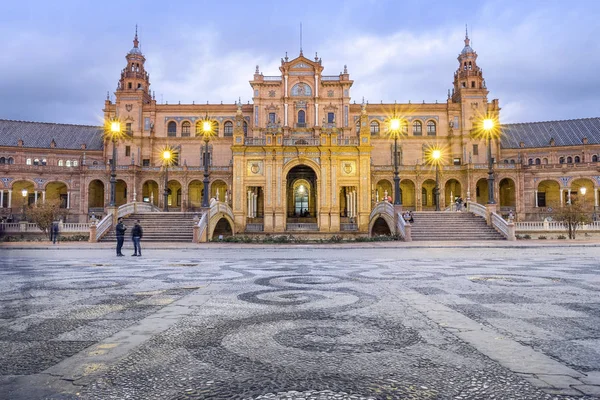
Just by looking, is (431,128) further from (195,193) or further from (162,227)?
(162,227)

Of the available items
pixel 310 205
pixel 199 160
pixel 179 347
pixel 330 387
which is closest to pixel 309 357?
pixel 330 387

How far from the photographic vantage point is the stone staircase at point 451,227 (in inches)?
1141

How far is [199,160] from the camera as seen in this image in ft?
205

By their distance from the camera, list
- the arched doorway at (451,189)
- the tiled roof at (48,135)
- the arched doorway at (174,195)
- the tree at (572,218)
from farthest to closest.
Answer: the tiled roof at (48,135), the arched doorway at (174,195), the arched doorway at (451,189), the tree at (572,218)

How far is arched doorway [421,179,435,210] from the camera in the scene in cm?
5976

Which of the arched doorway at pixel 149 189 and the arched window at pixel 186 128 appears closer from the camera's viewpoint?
the arched doorway at pixel 149 189

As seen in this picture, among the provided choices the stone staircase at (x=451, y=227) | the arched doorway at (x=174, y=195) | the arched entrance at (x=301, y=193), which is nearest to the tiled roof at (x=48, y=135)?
the arched doorway at (x=174, y=195)

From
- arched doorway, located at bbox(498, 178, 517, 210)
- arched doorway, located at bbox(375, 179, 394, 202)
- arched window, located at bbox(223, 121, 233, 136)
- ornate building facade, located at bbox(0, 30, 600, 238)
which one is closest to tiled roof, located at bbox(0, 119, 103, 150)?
ornate building facade, located at bbox(0, 30, 600, 238)

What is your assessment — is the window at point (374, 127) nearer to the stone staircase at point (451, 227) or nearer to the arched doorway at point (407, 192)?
the arched doorway at point (407, 192)

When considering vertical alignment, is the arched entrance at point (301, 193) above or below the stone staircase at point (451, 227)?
above

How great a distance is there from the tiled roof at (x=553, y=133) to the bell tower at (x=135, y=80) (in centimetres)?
5712

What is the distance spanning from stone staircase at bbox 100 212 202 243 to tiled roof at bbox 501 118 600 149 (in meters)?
54.1

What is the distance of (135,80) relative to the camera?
63.6m

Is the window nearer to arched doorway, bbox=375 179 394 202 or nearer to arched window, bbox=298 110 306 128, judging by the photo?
arched doorway, bbox=375 179 394 202
